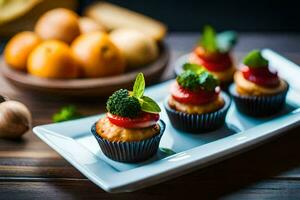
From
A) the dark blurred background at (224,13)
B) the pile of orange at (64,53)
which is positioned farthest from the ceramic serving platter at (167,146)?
the dark blurred background at (224,13)

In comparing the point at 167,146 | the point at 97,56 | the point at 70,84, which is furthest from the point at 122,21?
the point at 167,146

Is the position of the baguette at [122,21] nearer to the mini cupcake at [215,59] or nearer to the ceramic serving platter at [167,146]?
the mini cupcake at [215,59]

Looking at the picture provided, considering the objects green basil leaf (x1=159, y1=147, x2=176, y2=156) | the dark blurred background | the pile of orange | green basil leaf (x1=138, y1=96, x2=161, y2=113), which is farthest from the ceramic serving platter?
the dark blurred background

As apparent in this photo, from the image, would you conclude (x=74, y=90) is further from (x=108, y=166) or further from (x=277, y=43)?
(x=277, y=43)

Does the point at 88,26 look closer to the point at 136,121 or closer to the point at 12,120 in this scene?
the point at 12,120

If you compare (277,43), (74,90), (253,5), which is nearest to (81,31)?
(74,90)

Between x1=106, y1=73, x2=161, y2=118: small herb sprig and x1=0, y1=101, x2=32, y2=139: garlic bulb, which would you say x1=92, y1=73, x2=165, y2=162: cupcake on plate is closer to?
x1=106, y1=73, x2=161, y2=118: small herb sprig

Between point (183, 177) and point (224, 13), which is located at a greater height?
point (183, 177)
